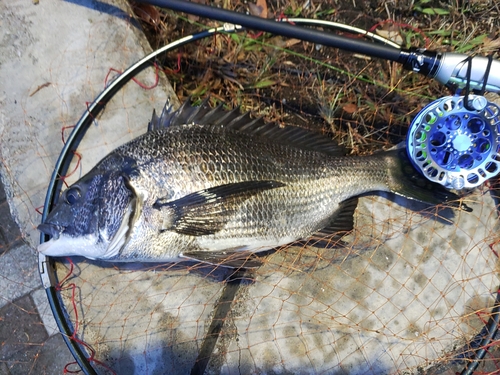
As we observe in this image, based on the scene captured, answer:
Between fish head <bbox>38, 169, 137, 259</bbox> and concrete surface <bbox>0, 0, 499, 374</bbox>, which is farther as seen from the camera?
concrete surface <bbox>0, 0, 499, 374</bbox>

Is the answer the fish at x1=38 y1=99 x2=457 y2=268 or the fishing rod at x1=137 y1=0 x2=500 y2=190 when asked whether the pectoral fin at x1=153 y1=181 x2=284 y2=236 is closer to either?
the fish at x1=38 y1=99 x2=457 y2=268

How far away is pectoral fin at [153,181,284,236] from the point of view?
6.97 ft

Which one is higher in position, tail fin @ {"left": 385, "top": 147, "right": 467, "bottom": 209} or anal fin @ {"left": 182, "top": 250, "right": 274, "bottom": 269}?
tail fin @ {"left": 385, "top": 147, "right": 467, "bottom": 209}

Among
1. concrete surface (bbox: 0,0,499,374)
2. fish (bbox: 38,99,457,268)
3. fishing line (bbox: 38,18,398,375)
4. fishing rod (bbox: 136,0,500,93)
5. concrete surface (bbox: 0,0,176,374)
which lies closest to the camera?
fishing rod (bbox: 136,0,500,93)

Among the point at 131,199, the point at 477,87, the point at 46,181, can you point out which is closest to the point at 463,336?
the point at 477,87

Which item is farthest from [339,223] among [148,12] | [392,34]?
[148,12]

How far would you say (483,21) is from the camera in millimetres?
2709

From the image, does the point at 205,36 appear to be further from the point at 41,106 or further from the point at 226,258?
the point at 226,258

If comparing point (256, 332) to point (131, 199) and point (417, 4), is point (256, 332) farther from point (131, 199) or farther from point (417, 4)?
point (417, 4)

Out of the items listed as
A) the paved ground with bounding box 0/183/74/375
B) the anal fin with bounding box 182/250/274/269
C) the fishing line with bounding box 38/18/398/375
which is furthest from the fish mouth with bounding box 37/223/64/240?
the anal fin with bounding box 182/250/274/269

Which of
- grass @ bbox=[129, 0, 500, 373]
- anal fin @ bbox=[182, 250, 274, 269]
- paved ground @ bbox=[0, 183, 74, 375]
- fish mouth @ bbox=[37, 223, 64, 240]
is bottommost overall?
paved ground @ bbox=[0, 183, 74, 375]

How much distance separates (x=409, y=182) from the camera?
2.37m

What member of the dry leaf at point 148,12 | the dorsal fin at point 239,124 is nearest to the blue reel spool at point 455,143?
the dorsal fin at point 239,124

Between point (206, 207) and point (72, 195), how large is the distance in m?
0.81
